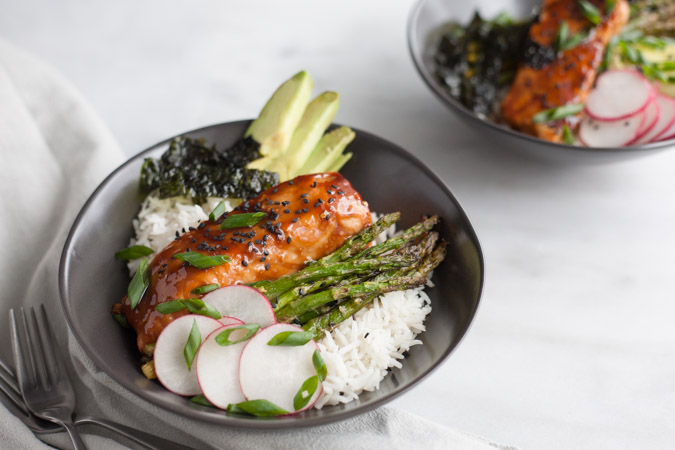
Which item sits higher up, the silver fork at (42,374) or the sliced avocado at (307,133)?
the sliced avocado at (307,133)

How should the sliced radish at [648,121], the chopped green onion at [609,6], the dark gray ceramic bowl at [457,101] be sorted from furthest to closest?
the chopped green onion at [609,6] < the sliced radish at [648,121] < the dark gray ceramic bowl at [457,101]

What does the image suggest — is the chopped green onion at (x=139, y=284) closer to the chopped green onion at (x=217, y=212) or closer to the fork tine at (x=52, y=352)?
the chopped green onion at (x=217, y=212)

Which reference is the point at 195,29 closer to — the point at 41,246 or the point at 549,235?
the point at 41,246

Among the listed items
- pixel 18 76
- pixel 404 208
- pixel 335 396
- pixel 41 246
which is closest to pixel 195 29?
pixel 18 76

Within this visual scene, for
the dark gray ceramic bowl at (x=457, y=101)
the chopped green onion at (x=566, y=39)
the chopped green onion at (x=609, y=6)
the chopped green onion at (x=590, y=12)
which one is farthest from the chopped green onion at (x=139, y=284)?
the chopped green onion at (x=609, y=6)

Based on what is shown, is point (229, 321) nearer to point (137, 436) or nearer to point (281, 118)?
point (137, 436)

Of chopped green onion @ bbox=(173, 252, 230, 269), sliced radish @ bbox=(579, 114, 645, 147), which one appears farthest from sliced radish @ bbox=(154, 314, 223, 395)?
sliced radish @ bbox=(579, 114, 645, 147)
